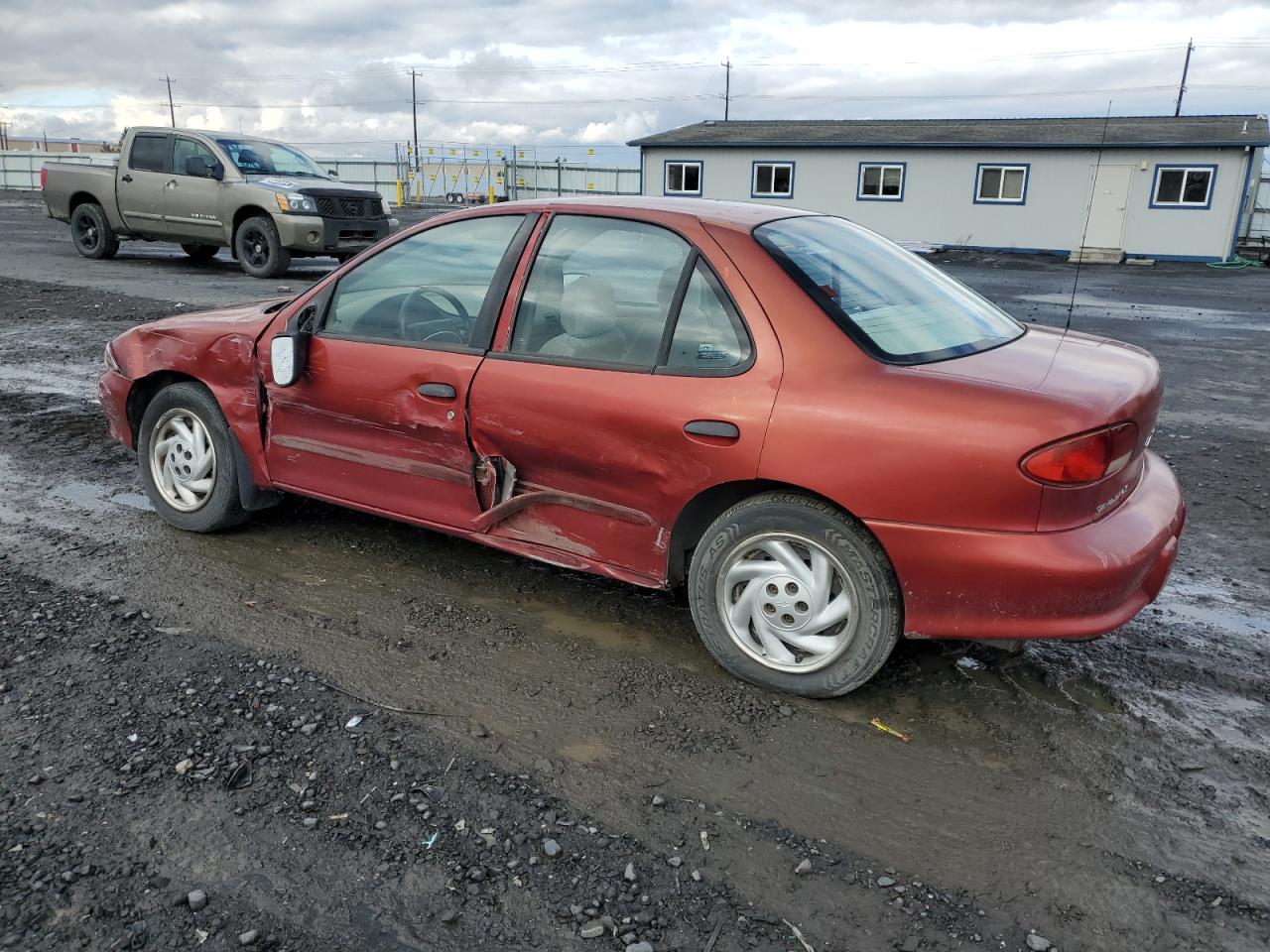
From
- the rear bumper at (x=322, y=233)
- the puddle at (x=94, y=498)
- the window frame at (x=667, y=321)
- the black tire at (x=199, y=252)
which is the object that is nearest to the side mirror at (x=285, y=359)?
the window frame at (x=667, y=321)

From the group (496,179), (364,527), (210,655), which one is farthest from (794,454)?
(496,179)

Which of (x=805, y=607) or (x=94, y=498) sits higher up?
(x=805, y=607)

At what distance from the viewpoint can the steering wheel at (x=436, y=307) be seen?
152 inches

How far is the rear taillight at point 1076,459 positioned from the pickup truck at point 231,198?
13048 mm

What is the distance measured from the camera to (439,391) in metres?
A: 3.78

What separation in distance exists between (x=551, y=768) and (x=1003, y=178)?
2930 cm

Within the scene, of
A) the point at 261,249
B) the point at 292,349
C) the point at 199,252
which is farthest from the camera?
the point at 199,252

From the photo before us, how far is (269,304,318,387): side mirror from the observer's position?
413 centimetres

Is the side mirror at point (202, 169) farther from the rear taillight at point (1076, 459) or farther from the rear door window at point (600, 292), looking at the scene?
the rear taillight at point (1076, 459)

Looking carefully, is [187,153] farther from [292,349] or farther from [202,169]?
[292,349]

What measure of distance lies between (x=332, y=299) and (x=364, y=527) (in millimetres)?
1214

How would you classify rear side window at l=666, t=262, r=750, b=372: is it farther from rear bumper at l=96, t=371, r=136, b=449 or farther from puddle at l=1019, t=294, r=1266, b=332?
puddle at l=1019, t=294, r=1266, b=332

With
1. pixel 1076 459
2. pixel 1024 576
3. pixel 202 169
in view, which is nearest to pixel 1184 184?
pixel 202 169

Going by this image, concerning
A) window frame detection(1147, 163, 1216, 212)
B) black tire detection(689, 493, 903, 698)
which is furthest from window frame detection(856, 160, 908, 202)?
black tire detection(689, 493, 903, 698)
